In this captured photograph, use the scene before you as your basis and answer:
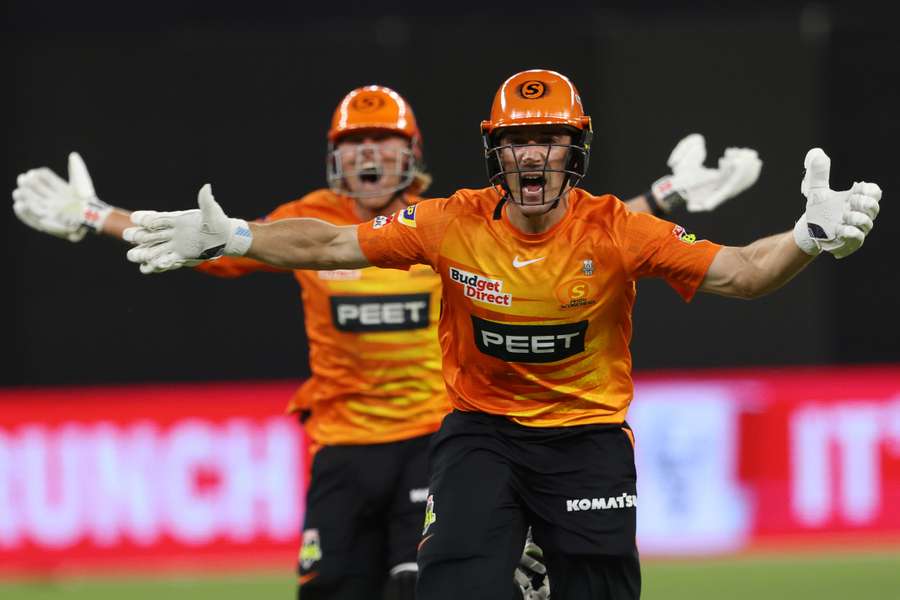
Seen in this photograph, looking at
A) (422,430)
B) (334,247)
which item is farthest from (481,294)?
(422,430)

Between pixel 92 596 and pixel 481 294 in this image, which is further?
pixel 92 596

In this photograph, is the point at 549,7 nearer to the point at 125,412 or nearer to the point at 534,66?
the point at 534,66

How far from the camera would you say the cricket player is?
20.8 feet

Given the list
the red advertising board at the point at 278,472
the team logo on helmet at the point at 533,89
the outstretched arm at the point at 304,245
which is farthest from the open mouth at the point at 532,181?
the red advertising board at the point at 278,472

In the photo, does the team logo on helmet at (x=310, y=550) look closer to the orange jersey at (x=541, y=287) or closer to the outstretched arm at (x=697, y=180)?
the orange jersey at (x=541, y=287)

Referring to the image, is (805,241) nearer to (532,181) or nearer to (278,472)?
(532,181)

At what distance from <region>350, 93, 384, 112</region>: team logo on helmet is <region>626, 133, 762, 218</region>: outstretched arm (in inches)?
47.6

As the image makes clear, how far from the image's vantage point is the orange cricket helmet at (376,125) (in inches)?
269

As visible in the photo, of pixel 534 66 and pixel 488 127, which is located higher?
pixel 534 66

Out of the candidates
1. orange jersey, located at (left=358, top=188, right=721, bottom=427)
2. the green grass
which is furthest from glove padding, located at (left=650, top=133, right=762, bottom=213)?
the green grass

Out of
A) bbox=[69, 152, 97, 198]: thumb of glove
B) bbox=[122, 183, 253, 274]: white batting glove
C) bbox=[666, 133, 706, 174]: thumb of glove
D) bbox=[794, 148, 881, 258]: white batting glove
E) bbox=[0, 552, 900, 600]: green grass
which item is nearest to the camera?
bbox=[794, 148, 881, 258]: white batting glove

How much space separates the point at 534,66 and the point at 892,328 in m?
3.26

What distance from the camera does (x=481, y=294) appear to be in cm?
533

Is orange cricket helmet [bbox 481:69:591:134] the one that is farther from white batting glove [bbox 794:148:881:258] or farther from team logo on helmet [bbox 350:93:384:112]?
team logo on helmet [bbox 350:93:384:112]
